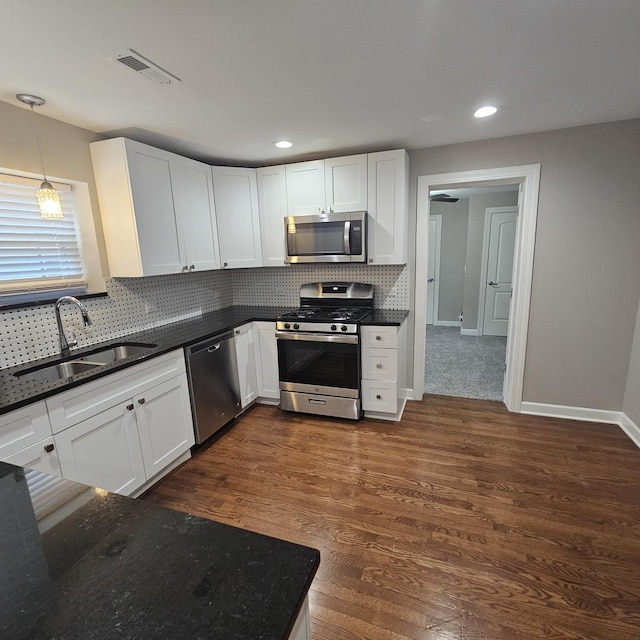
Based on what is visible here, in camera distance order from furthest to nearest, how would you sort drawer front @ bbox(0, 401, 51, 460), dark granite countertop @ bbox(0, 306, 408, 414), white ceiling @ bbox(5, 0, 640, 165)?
dark granite countertop @ bbox(0, 306, 408, 414), drawer front @ bbox(0, 401, 51, 460), white ceiling @ bbox(5, 0, 640, 165)

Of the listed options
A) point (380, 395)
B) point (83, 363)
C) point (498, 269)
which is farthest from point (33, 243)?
point (498, 269)

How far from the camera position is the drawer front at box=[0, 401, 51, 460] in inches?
57.0

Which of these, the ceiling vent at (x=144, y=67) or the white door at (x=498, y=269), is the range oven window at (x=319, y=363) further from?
the white door at (x=498, y=269)

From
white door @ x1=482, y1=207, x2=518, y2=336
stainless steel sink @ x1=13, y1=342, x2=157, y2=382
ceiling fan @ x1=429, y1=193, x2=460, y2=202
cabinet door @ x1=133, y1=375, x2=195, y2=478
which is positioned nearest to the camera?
stainless steel sink @ x1=13, y1=342, x2=157, y2=382

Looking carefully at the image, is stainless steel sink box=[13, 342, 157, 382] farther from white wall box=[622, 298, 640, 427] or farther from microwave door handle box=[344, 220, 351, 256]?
white wall box=[622, 298, 640, 427]

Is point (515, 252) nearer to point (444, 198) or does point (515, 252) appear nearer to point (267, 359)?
point (267, 359)

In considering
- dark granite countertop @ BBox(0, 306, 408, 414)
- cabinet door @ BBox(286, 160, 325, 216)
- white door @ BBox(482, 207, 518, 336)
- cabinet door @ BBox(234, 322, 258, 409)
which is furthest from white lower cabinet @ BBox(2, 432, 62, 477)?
white door @ BBox(482, 207, 518, 336)

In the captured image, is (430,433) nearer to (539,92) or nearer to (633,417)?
(633,417)

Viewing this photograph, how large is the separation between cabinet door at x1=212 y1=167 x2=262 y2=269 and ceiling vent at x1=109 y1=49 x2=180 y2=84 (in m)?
1.46

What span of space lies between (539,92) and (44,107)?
291 cm

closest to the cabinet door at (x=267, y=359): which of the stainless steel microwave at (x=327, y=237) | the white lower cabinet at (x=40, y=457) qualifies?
the stainless steel microwave at (x=327, y=237)

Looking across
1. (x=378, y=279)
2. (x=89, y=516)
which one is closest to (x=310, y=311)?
(x=378, y=279)

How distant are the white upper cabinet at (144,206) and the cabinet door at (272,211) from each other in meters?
0.66

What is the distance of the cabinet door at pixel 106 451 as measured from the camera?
5.68 ft
